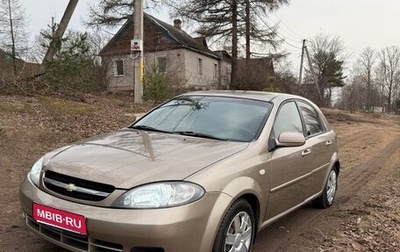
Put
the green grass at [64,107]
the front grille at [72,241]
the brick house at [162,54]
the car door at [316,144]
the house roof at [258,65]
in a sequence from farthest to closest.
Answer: the brick house at [162,54] < the house roof at [258,65] < the green grass at [64,107] < the car door at [316,144] < the front grille at [72,241]

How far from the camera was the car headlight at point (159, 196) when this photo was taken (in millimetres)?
3029

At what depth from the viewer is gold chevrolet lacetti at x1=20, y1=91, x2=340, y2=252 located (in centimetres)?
301

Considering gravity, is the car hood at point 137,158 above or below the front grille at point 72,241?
above

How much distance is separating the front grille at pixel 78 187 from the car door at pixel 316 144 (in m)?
2.66

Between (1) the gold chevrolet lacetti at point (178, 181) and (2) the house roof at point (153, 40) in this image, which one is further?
(2) the house roof at point (153, 40)

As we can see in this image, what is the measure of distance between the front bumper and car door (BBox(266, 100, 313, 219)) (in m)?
1.05

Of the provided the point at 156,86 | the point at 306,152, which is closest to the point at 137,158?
the point at 306,152

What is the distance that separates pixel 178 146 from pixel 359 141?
449 inches

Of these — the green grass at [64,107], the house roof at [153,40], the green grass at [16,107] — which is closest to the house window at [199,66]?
the house roof at [153,40]

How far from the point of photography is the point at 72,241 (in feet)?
10.5

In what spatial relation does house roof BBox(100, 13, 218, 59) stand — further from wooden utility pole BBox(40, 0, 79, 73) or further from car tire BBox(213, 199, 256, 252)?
car tire BBox(213, 199, 256, 252)

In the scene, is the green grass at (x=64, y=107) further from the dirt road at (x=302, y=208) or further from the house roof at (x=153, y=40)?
the house roof at (x=153, y=40)

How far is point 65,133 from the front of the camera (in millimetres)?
8977

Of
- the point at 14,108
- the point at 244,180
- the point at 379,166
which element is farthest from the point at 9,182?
the point at 379,166
